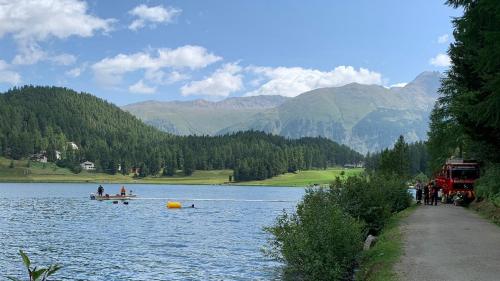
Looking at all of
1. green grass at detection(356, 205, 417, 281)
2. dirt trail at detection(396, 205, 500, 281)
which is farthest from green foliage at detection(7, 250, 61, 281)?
dirt trail at detection(396, 205, 500, 281)

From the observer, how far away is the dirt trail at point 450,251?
17891mm

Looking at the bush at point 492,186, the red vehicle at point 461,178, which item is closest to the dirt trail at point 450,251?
the bush at point 492,186

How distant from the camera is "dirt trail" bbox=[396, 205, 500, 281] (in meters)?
17.9

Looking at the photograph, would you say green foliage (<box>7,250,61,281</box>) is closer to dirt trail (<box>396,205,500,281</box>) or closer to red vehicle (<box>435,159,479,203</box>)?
dirt trail (<box>396,205,500,281</box>)

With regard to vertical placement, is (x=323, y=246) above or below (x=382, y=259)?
above

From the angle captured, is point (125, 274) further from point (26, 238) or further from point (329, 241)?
point (26, 238)

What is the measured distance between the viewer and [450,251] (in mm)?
22609

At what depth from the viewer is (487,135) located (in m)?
36.8

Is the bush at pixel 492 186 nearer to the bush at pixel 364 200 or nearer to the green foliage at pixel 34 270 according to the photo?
the bush at pixel 364 200

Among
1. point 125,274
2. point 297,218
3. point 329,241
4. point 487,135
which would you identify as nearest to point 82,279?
point 125,274

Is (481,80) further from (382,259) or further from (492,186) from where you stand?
(382,259)

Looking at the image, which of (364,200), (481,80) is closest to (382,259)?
(364,200)

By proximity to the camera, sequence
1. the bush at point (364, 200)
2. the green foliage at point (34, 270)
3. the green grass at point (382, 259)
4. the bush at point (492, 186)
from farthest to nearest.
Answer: the bush at point (492, 186) < the bush at point (364, 200) < the green grass at point (382, 259) < the green foliage at point (34, 270)

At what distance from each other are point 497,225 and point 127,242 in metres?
30.2
